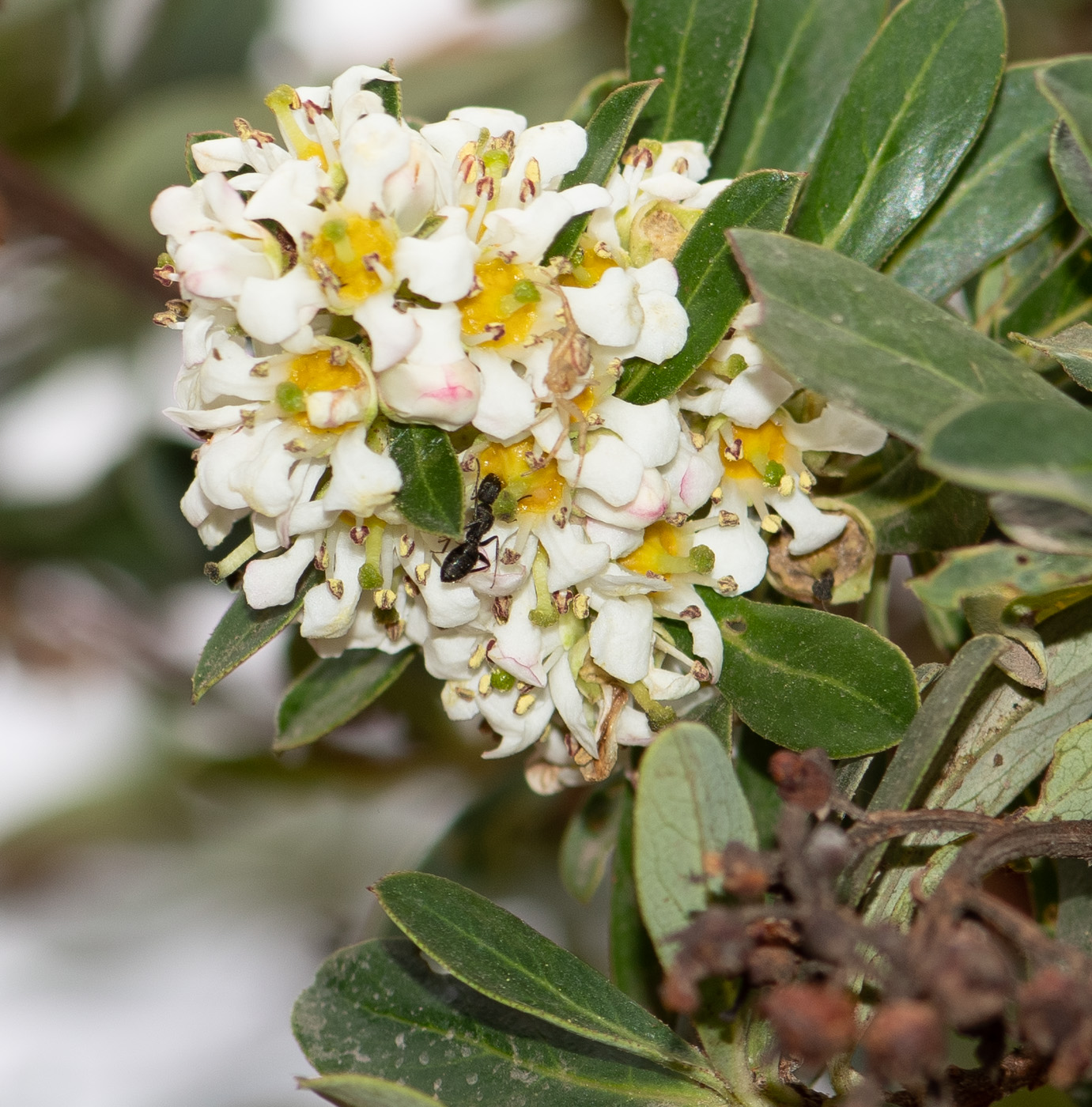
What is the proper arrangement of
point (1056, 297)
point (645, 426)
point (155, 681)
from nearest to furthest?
point (645, 426) → point (1056, 297) → point (155, 681)

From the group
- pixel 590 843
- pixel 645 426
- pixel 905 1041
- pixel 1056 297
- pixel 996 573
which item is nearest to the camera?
pixel 905 1041

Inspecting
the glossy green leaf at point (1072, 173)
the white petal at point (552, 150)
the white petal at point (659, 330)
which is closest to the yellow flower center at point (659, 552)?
the white petal at point (659, 330)

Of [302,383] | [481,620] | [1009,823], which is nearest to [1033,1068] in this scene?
[1009,823]

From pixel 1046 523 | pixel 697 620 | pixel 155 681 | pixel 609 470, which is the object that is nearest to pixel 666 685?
pixel 697 620

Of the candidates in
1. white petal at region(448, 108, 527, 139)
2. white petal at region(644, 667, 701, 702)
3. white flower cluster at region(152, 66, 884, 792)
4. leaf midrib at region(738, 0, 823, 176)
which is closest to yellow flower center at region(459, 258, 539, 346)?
white flower cluster at region(152, 66, 884, 792)

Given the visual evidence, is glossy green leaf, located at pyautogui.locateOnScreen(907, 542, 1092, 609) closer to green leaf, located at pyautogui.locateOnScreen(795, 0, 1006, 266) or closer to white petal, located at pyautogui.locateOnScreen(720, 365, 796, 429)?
white petal, located at pyautogui.locateOnScreen(720, 365, 796, 429)

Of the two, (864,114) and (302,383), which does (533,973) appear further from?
(864,114)

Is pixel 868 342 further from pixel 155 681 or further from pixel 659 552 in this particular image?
pixel 155 681
